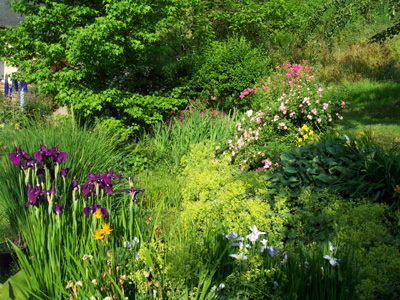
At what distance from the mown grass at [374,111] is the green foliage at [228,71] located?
87.2 inches

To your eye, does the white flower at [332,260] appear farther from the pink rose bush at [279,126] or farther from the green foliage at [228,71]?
the green foliage at [228,71]

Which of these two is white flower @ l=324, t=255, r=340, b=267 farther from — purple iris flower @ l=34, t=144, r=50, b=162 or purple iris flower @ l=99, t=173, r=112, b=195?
purple iris flower @ l=34, t=144, r=50, b=162

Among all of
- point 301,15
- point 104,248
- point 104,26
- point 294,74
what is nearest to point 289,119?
point 294,74

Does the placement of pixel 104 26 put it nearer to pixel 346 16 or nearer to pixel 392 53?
pixel 346 16

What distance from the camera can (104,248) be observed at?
2447 mm

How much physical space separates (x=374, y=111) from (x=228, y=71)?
4537mm

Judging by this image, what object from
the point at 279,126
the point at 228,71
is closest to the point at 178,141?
the point at 279,126

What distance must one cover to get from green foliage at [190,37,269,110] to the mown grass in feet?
7.26

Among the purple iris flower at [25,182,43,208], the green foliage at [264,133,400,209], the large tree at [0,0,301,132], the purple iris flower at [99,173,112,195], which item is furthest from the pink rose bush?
the purple iris flower at [25,182,43,208]

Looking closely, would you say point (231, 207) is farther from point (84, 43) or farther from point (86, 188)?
point (84, 43)

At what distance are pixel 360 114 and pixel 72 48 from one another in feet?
25.2

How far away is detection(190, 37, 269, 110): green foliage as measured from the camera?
872 centimetres

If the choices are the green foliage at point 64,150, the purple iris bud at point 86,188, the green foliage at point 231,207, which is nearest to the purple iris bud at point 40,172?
the purple iris bud at point 86,188

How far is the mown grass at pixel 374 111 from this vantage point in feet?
24.6
